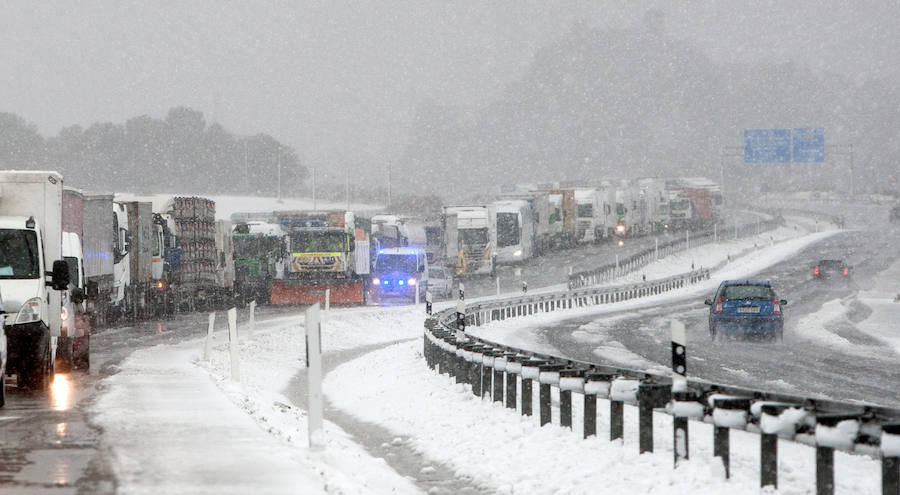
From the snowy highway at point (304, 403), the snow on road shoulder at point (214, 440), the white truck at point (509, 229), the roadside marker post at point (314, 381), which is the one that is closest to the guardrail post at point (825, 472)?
the snowy highway at point (304, 403)

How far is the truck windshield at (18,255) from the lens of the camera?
1784 cm

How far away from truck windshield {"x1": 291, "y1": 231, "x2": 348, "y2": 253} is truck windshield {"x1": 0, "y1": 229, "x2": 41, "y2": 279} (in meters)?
31.2

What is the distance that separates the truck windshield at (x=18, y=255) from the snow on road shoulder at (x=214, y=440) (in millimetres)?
1858

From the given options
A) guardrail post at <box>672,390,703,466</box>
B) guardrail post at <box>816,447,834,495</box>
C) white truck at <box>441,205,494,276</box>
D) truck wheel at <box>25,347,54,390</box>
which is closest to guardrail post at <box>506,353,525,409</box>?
guardrail post at <box>672,390,703,466</box>

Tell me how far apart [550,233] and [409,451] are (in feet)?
232

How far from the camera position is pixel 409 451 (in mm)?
14594

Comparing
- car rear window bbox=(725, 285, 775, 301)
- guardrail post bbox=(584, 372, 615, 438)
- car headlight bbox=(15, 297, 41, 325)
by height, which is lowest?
car rear window bbox=(725, 285, 775, 301)

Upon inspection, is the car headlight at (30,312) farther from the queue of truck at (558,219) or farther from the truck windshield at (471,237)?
the truck windshield at (471,237)

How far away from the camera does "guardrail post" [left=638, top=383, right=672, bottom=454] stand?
37.9 feet

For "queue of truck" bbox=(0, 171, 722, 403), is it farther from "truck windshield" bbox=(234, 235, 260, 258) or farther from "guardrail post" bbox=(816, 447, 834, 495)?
"guardrail post" bbox=(816, 447, 834, 495)

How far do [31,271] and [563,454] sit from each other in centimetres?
872

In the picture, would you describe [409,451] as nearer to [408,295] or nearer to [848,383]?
[848,383]

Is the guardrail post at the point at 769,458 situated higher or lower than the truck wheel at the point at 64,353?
higher

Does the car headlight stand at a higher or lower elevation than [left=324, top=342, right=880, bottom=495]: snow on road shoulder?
higher
